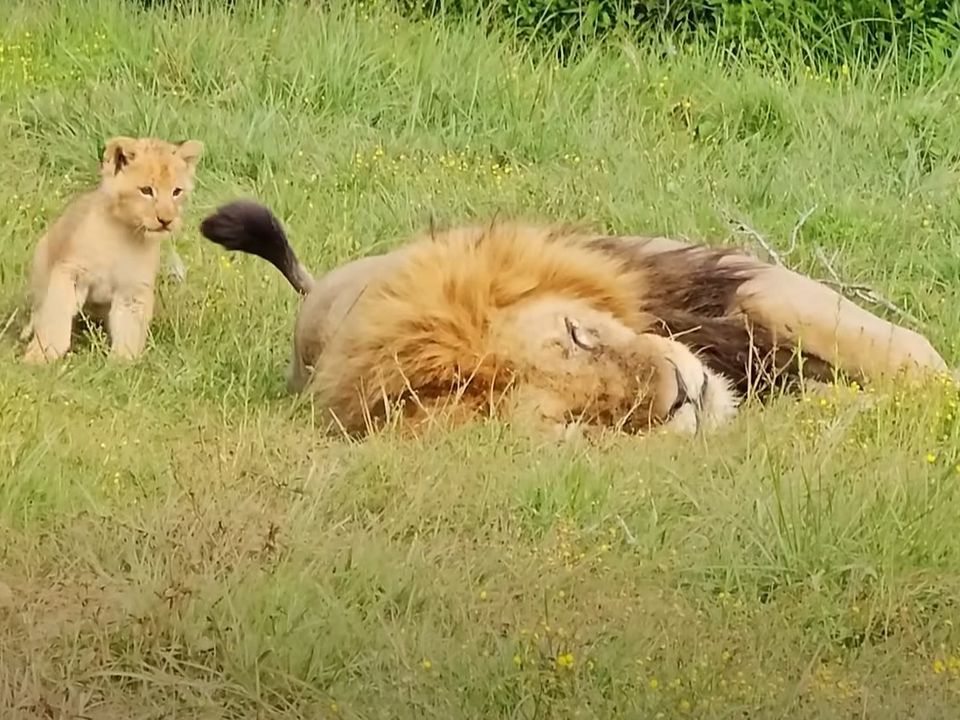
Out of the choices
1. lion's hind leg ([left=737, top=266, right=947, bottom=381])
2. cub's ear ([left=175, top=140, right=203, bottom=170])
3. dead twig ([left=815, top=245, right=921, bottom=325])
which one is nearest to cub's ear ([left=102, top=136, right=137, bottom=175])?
cub's ear ([left=175, top=140, right=203, bottom=170])

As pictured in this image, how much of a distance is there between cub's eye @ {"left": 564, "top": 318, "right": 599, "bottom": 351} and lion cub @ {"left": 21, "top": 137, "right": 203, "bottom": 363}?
1220mm

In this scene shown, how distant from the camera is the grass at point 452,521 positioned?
102 inches

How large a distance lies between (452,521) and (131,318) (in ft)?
5.18

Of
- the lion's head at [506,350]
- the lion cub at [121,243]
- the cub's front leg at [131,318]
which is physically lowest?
the cub's front leg at [131,318]

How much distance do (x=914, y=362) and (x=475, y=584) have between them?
58.7 inches

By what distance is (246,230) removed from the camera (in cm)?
448

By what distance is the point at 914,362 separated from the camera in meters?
3.98

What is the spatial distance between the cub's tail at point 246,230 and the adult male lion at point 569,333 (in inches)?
1.0

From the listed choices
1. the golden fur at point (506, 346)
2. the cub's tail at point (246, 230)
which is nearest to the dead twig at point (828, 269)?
the golden fur at point (506, 346)

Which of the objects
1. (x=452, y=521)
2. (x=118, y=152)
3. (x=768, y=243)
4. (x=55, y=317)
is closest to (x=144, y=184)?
(x=118, y=152)

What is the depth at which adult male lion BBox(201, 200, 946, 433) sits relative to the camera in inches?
145

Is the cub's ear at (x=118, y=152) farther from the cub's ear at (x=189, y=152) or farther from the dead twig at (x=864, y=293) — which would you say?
the dead twig at (x=864, y=293)

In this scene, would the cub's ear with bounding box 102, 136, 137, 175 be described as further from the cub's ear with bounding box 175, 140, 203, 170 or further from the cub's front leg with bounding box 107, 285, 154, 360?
the cub's front leg with bounding box 107, 285, 154, 360

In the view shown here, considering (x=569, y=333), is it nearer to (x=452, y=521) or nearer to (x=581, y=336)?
(x=581, y=336)
